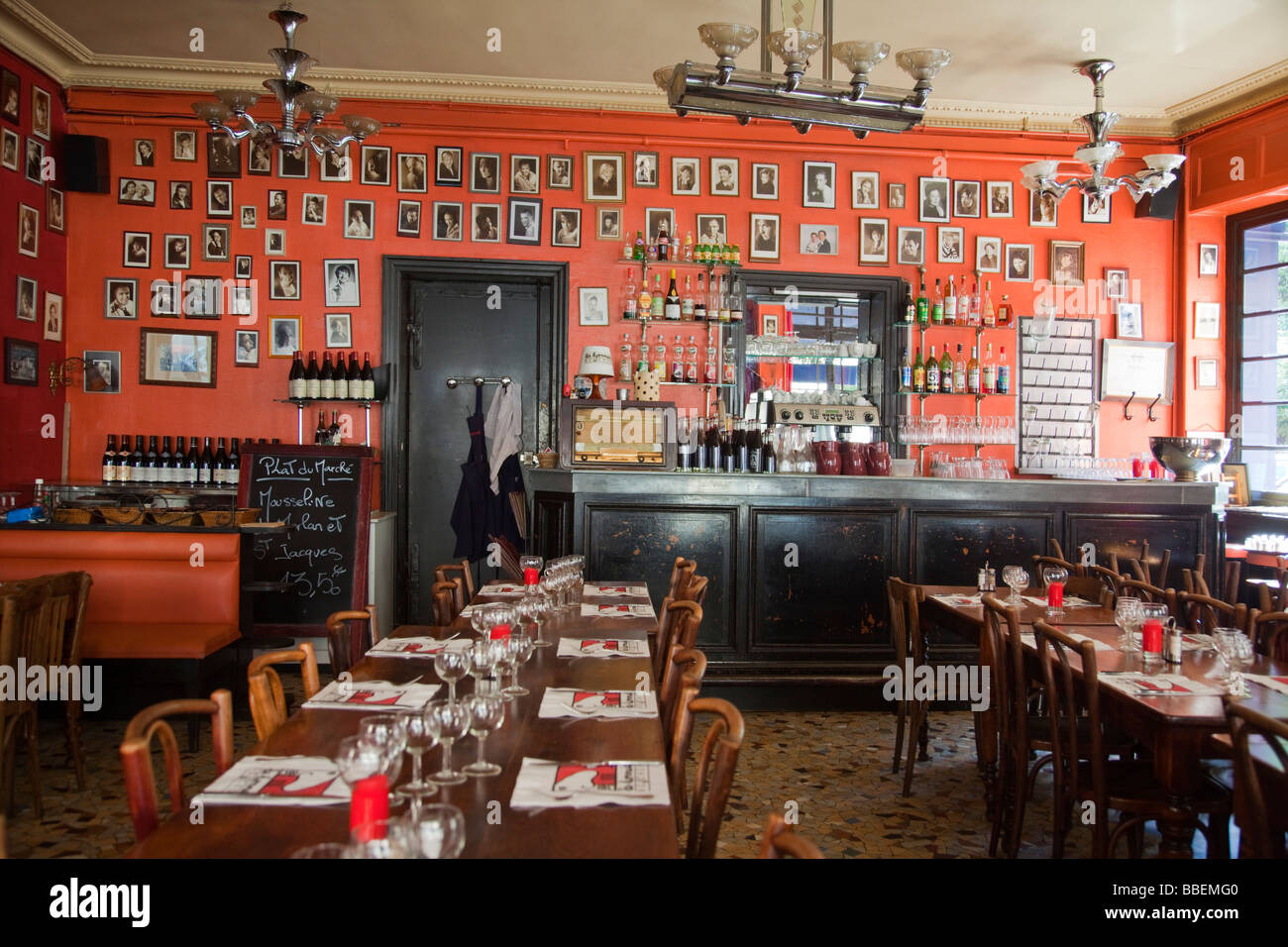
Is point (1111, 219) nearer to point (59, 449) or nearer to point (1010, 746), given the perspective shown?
point (1010, 746)

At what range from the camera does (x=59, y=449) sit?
6566 mm

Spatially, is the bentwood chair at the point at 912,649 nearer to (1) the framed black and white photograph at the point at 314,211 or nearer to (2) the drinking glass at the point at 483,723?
(2) the drinking glass at the point at 483,723

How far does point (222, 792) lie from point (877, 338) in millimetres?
6325

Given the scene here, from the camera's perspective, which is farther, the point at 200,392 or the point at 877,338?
the point at 877,338

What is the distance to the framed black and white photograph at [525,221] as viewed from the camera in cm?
693

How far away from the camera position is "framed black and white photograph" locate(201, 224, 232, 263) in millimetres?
6797

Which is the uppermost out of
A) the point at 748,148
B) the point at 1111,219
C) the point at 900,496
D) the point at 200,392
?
the point at 748,148

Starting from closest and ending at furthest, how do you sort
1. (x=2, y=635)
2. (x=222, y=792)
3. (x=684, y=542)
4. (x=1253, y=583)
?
1. (x=222, y=792)
2. (x=2, y=635)
3. (x=684, y=542)
4. (x=1253, y=583)

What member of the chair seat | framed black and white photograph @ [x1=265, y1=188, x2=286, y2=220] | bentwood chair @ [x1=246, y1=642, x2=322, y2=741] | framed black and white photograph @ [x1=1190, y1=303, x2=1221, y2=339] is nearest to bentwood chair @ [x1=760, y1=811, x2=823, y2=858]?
bentwood chair @ [x1=246, y1=642, x2=322, y2=741]

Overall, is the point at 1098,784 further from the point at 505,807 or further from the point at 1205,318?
the point at 1205,318

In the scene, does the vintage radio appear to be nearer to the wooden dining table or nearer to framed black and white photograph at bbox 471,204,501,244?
framed black and white photograph at bbox 471,204,501,244

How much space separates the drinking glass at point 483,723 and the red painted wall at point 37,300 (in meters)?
→ 5.50

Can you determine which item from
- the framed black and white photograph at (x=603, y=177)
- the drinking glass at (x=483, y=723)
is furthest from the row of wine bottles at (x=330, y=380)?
the drinking glass at (x=483, y=723)
